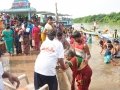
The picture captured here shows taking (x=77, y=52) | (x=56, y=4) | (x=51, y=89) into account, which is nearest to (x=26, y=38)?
(x=56, y=4)

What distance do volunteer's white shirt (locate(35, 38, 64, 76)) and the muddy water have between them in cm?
367

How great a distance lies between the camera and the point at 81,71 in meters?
6.61

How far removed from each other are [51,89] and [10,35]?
893 cm

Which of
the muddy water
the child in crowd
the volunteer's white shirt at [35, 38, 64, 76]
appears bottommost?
the muddy water

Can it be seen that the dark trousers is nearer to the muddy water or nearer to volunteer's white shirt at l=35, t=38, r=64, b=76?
volunteer's white shirt at l=35, t=38, r=64, b=76

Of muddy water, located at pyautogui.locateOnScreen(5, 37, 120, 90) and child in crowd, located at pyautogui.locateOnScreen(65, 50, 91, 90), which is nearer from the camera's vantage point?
child in crowd, located at pyautogui.locateOnScreen(65, 50, 91, 90)

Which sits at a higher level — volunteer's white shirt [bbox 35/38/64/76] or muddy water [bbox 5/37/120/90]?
volunteer's white shirt [bbox 35/38/64/76]

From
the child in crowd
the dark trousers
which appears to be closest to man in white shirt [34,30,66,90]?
the dark trousers

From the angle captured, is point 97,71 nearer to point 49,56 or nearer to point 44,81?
point 44,81

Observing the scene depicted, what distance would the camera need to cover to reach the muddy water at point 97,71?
9904mm

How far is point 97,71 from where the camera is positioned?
12641mm

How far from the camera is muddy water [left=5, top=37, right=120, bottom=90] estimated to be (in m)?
9.90

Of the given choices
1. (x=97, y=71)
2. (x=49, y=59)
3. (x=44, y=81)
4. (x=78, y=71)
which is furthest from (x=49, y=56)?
(x=97, y=71)

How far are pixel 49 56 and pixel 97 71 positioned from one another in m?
7.15
